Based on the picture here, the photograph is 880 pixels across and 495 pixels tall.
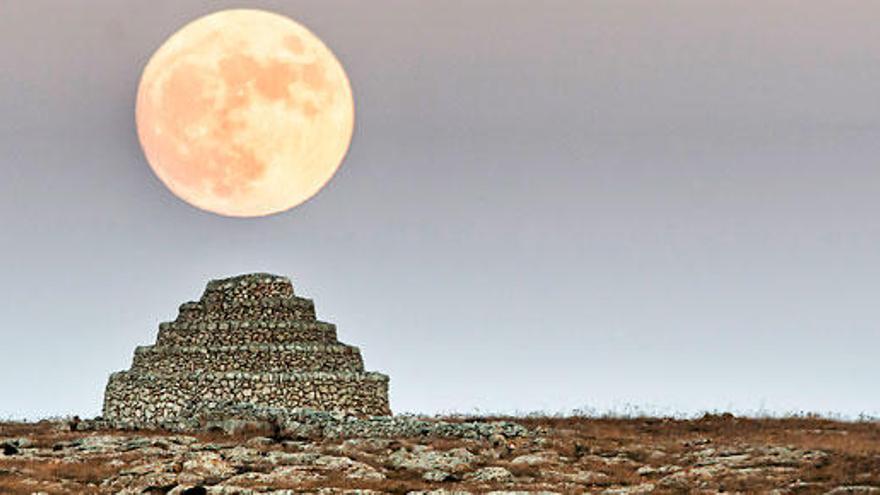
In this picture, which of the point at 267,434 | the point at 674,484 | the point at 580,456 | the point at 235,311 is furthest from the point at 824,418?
the point at 235,311

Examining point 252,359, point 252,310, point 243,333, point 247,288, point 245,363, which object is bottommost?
point 245,363

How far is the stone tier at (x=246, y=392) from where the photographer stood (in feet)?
177

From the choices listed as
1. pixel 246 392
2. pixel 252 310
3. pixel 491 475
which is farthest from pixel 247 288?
pixel 491 475

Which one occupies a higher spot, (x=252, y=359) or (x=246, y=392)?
(x=252, y=359)

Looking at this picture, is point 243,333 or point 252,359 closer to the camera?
point 252,359

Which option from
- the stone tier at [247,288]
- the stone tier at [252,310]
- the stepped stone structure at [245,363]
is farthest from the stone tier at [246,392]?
the stone tier at [247,288]

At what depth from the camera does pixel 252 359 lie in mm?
55438

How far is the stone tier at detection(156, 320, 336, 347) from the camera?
56625mm

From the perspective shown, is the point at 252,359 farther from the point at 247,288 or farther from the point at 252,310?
the point at 247,288

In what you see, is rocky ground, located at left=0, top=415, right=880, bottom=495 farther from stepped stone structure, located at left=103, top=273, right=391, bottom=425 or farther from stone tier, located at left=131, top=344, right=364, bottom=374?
stone tier, located at left=131, top=344, right=364, bottom=374

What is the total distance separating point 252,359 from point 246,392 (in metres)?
2.12

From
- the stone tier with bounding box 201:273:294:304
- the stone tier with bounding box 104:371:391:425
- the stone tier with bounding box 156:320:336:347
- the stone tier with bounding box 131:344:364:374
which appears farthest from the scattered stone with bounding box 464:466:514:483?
the stone tier with bounding box 201:273:294:304

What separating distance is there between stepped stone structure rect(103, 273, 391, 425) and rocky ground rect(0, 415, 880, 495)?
314 inches

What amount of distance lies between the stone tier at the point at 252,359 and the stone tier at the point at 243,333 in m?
0.71
